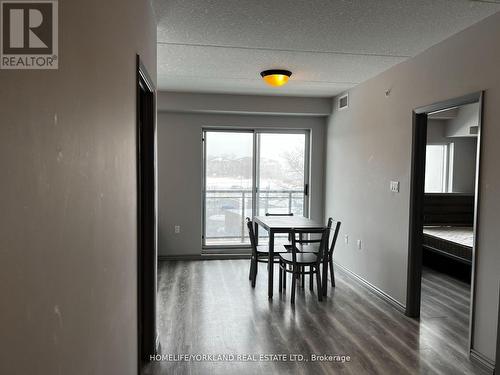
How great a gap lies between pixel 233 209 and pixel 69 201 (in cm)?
545

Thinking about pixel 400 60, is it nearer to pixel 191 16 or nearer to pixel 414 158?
pixel 414 158

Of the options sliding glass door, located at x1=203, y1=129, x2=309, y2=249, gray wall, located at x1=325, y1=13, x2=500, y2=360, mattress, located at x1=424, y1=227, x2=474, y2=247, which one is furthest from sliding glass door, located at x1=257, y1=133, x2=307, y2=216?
mattress, located at x1=424, y1=227, x2=474, y2=247

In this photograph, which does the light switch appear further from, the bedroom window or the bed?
the bedroom window

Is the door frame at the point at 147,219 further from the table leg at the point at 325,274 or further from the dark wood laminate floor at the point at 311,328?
the table leg at the point at 325,274

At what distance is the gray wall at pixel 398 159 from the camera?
277 cm

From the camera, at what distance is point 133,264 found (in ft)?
6.76

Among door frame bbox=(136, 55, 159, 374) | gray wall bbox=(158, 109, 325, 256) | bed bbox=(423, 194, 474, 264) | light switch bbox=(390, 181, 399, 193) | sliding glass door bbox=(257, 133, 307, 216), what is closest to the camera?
door frame bbox=(136, 55, 159, 374)

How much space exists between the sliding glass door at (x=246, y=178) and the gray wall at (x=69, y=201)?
4.54 m

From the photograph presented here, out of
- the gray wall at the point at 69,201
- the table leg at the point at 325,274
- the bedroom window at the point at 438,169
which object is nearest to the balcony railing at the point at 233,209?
the table leg at the point at 325,274

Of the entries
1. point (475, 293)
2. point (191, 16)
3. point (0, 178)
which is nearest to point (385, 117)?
point (475, 293)

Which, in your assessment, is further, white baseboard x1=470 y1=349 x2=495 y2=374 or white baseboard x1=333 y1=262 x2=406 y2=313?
white baseboard x1=333 y1=262 x2=406 y2=313

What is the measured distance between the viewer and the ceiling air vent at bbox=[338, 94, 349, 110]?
5.45 metres

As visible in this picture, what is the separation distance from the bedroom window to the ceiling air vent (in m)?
1.89
